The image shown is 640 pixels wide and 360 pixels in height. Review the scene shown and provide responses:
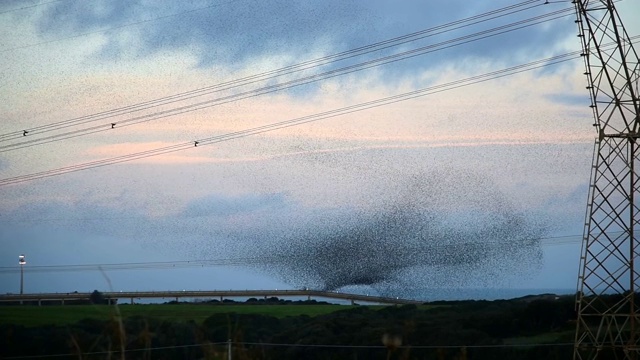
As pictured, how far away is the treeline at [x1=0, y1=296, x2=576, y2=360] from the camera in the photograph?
91.5 feet

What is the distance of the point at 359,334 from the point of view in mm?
35562

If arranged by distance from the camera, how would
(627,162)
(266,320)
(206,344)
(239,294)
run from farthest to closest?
(239,294)
(266,320)
(627,162)
(206,344)

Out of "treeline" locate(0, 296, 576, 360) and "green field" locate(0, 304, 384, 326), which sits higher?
"green field" locate(0, 304, 384, 326)

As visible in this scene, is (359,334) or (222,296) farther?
(222,296)

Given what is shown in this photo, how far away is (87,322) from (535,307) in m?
20.7

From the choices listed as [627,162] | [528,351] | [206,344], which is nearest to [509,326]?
[528,351]

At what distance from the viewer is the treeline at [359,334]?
2788 cm

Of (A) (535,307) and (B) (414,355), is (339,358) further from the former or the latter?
(A) (535,307)

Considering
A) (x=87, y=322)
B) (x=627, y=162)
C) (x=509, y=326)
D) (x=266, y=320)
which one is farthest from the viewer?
(x=266, y=320)

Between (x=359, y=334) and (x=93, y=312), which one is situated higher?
(x=93, y=312)

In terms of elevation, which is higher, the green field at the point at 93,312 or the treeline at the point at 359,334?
the green field at the point at 93,312

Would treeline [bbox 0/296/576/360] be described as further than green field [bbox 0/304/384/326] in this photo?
No

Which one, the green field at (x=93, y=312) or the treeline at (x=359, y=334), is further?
the green field at (x=93, y=312)

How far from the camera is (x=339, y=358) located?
30391mm
